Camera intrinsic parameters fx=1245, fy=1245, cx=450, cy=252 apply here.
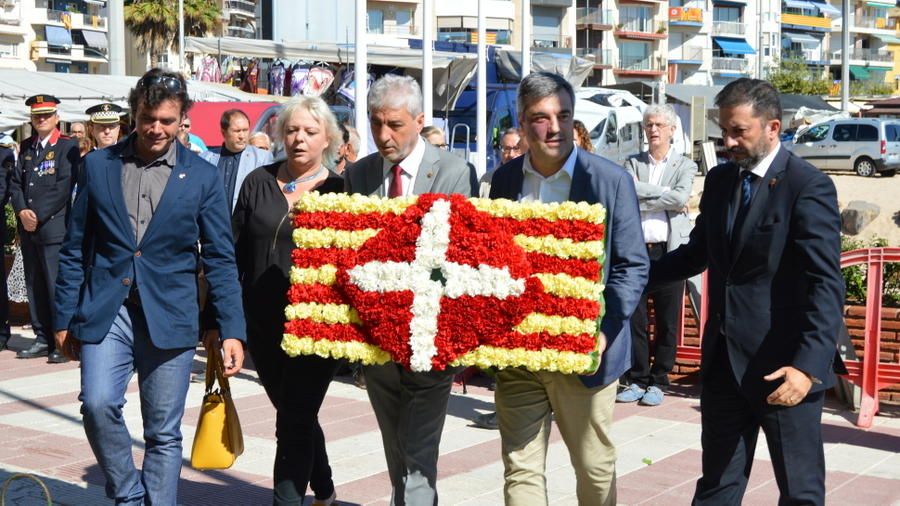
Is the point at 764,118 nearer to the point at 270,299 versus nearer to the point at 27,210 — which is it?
the point at 270,299

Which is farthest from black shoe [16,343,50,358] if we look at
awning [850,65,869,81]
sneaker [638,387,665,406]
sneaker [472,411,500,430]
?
awning [850,65,869,81]

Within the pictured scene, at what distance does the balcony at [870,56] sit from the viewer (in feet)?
358

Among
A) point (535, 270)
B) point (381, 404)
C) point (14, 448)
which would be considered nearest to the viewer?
point (535, 270)

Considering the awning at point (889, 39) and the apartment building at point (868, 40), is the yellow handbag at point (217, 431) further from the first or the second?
the awning at point (889, 39)

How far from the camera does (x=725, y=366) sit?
182 inches

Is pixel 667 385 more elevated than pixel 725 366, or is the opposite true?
pixel 725 366

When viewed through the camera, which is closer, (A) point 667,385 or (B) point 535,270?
(B) point 535,270

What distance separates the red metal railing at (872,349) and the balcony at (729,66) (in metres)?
87.0

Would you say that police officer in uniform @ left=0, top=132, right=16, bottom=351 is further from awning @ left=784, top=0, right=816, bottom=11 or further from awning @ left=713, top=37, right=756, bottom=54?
awning @ left=784, top=0, right=816, bottom=11

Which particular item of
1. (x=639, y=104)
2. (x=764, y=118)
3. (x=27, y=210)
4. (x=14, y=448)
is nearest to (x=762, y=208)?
(x=764, y=118)

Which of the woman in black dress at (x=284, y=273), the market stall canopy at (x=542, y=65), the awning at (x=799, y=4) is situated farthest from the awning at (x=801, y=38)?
the woman in black dress at (x=284, y=273)

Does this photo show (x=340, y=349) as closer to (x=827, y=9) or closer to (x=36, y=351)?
(x=36, y=351)

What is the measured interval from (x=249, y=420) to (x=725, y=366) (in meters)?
4.29

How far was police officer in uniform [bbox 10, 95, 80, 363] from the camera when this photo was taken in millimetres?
10625
